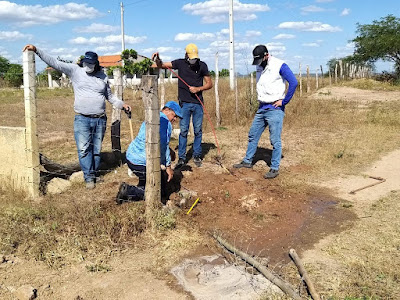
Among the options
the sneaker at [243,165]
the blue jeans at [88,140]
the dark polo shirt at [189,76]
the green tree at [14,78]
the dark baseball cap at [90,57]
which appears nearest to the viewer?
the dark baseball cap at [90,57]

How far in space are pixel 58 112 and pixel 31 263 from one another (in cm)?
1268

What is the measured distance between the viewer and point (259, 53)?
564 centimetres

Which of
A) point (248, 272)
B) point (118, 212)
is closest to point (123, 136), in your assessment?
point (118, 212)

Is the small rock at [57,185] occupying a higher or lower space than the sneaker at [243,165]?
lower

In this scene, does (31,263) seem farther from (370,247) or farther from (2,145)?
(370,247)

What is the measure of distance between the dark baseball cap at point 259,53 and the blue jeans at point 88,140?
95.9 inches

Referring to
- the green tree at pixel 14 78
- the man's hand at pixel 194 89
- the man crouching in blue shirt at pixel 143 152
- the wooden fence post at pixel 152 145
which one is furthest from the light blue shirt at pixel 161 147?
the green tree at pixel 14 78

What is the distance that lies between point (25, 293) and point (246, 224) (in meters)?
2.39

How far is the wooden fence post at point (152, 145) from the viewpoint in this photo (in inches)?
158

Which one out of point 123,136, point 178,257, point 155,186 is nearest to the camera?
point 178,257

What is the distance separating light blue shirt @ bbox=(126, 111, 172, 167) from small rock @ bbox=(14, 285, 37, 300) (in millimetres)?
1890

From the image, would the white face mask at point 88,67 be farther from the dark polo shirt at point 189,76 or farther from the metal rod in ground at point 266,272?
the metal rod in ground at point 266,272

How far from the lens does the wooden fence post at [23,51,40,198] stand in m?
4.79

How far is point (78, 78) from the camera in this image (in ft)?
17.0
